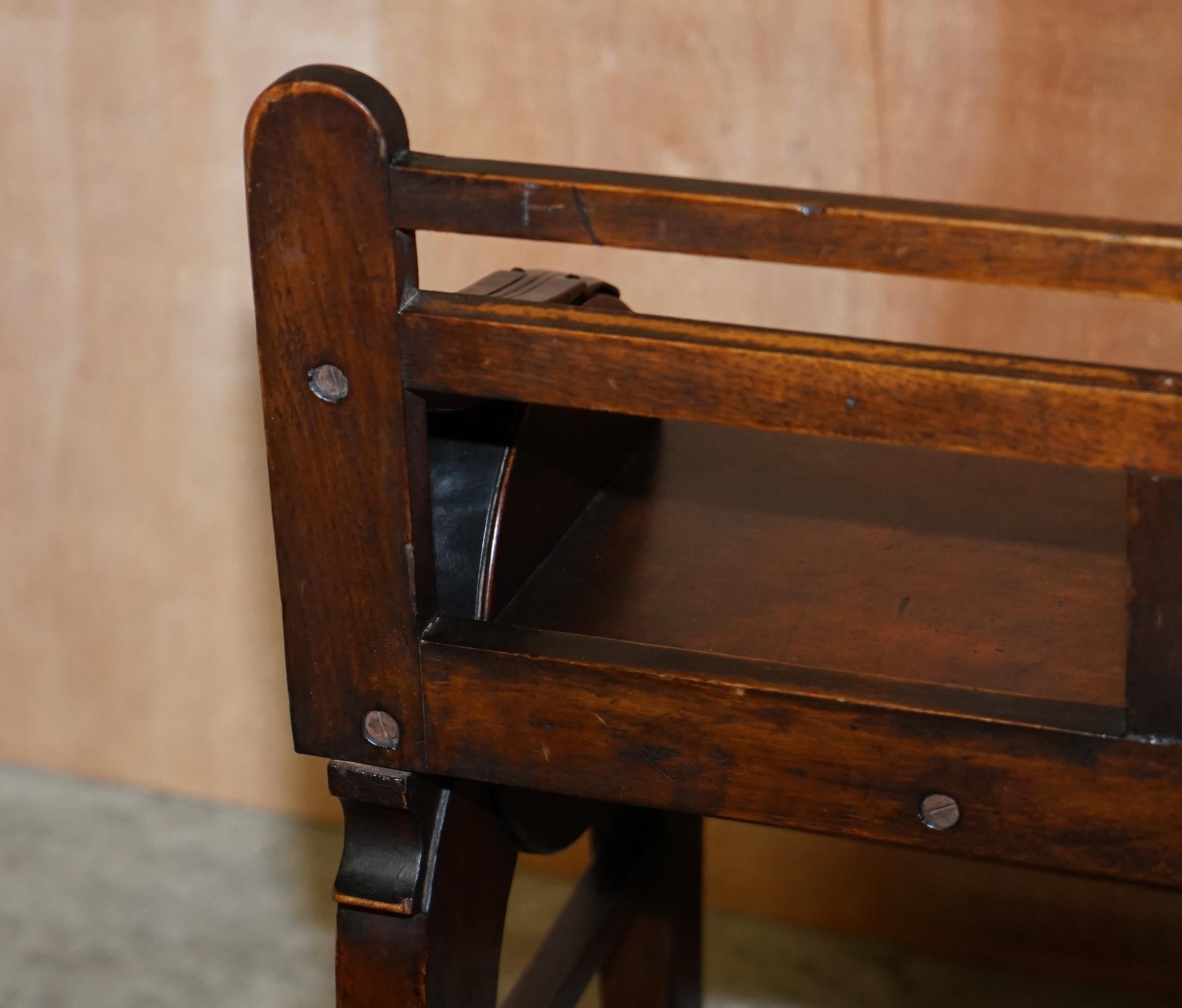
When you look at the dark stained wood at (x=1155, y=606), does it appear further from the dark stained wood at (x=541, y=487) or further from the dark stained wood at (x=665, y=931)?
the dark stained wood at (x=665, y=931)

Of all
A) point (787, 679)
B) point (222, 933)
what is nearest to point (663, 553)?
point (787, 679)

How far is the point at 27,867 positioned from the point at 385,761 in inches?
43.1

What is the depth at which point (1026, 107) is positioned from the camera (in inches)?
53.0

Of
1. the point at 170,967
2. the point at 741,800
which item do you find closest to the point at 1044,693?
the point at 741,800

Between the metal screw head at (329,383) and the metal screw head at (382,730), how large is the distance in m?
0.17

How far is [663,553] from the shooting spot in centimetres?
93

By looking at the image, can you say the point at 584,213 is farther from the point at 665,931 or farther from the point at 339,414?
the point at 665,931

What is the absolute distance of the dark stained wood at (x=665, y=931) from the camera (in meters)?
1.40

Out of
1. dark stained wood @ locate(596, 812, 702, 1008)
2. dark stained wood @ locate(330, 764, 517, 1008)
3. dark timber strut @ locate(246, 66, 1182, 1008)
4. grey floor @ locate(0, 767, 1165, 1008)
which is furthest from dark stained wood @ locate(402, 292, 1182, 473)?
grey floor @ locate(0, 767, 1165, 1008)

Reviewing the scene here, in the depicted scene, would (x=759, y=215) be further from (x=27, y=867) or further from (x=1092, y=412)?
(x=27, y=867)

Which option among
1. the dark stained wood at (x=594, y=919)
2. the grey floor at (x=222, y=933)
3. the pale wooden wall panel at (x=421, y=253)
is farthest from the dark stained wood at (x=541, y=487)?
the grey floor at (x=222, y=933)

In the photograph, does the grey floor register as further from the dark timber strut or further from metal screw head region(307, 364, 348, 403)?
metal screw head region(307, 364, 348, 403)

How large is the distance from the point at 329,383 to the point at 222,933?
108 cm

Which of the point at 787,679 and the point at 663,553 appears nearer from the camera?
the point at 787,679
